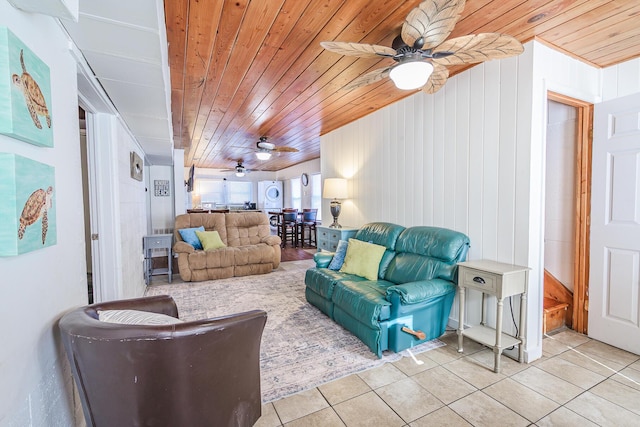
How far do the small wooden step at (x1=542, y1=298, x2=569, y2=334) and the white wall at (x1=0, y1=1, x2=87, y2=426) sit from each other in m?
3.38

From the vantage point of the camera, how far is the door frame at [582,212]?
248 cm

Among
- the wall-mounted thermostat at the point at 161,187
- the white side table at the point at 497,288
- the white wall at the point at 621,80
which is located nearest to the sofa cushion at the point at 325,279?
the white side table at the point at 497,288

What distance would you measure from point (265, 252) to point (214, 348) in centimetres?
365

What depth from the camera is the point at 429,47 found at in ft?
5.64

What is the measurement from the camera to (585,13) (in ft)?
5.60

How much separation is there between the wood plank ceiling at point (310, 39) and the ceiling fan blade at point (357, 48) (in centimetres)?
23

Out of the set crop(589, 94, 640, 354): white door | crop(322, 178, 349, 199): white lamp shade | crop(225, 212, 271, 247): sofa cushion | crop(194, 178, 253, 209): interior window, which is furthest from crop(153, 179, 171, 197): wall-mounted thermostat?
crop(589, 94, 640, 354): white door

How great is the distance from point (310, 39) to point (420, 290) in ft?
6.56

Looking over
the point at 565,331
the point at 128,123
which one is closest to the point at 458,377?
the point at 565,331

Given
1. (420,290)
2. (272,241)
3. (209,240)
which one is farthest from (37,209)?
(272,241)

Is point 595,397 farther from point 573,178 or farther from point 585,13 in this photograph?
point 585,13

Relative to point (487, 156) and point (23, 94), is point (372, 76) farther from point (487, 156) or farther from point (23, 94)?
point (23, 94)

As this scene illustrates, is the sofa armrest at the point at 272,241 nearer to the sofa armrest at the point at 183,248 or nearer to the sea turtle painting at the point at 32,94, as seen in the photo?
the sofa armrest at the point at 183,248

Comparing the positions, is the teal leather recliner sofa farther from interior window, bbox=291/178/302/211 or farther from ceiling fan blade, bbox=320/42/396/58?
interior window, bbox=291/178/302/211
